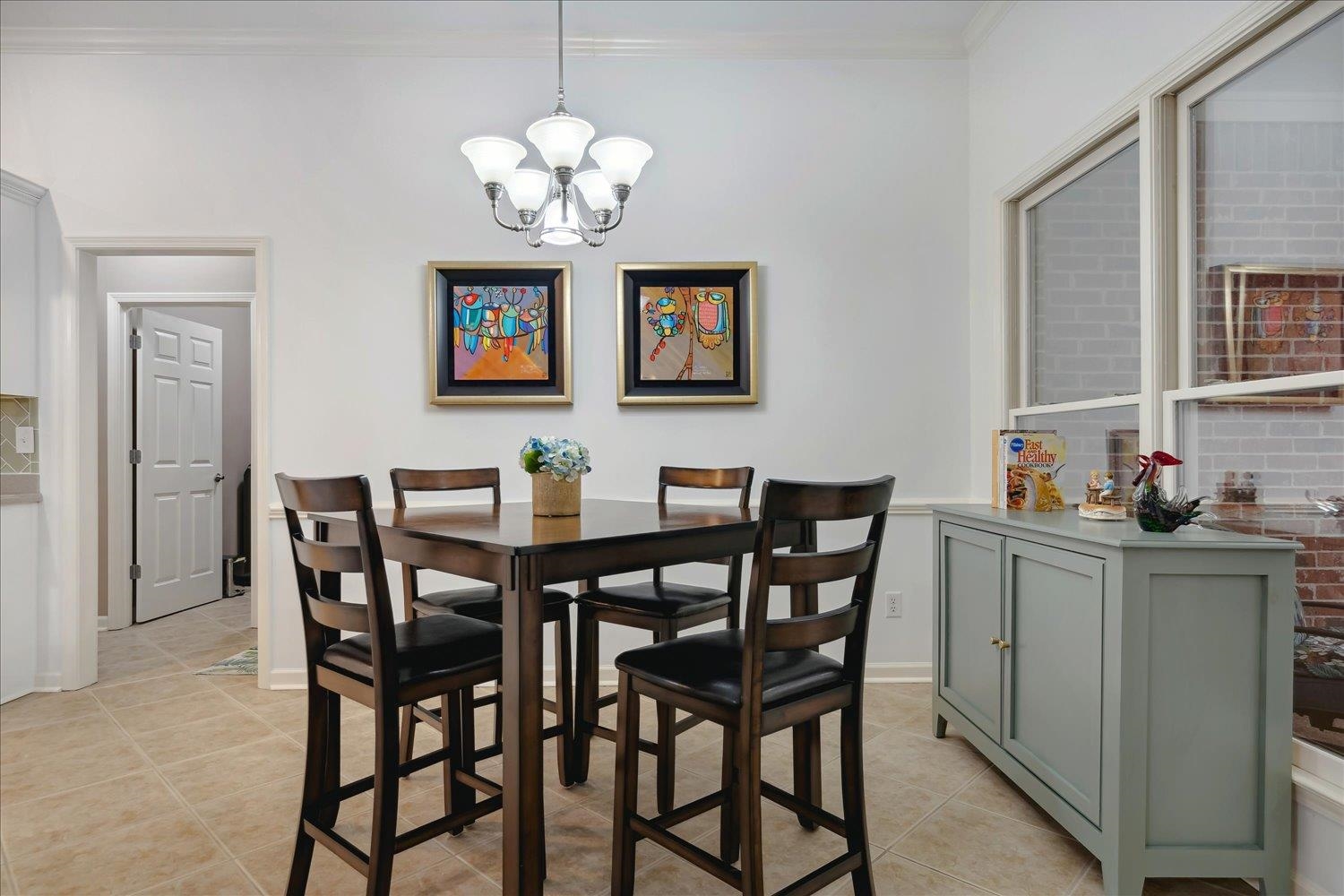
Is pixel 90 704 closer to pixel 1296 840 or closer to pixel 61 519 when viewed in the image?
pixel 61 519

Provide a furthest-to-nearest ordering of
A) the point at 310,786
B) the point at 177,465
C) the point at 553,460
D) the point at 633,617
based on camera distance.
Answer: the point at 177,465
the point at 633,617
the point at 553,460
the point at 310,786

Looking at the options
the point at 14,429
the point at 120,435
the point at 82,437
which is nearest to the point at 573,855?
the point at 82,437

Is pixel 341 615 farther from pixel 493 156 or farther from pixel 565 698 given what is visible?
pixel 493 156

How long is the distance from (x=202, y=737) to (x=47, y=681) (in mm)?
1207

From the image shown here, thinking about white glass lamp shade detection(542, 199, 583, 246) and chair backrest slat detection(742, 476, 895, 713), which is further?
white glass lamp shade detection(542, 199, 583, 246)

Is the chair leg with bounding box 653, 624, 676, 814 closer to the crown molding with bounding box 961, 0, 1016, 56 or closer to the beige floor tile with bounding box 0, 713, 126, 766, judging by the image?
the beige floor tile with bounding box 0, 713, 126, 766

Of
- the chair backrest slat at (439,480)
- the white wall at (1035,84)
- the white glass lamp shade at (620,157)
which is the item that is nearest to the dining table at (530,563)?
the chair backrest slat at (439,480)

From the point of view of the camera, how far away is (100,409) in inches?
169

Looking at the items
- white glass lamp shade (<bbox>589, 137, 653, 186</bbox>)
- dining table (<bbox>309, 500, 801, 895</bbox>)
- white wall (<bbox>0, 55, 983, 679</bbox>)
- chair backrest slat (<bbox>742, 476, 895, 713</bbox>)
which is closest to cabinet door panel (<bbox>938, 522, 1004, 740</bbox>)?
dining table (<bbox>309, 500, 801, 895</bbox>)

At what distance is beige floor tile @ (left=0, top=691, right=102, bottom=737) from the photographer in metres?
2.74

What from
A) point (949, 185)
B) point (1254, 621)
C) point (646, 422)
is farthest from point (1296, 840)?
point (949, 185)

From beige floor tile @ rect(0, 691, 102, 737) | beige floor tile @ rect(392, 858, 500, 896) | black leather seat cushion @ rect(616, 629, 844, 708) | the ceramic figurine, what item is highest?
the ceramic figurine

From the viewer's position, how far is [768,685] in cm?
144

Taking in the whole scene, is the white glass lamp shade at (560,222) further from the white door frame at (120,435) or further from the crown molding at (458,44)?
the white door frame at (120,435)
